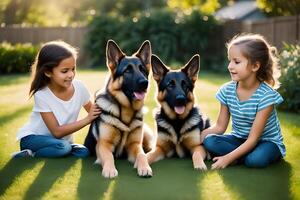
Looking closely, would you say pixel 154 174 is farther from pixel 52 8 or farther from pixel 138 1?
pixel 52 8

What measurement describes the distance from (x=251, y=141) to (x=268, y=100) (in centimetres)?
46

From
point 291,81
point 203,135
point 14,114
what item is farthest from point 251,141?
point 14,114

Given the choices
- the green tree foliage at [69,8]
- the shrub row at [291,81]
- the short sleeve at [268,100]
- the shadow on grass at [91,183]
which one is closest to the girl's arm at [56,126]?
the shadow on grass at [91,183]

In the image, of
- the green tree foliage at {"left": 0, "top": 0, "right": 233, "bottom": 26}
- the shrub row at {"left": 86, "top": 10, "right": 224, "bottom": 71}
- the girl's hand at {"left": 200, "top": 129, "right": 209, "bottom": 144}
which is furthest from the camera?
the green tree foliage at {"left": 0, "top": 0, "right": 233, "bottom": 26}

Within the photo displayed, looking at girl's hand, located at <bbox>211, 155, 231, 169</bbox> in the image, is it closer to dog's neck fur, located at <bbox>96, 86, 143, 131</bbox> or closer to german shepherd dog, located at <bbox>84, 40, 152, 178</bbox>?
german shepherd dog, located at <bbox>84, 40, 152, 178</bbox>

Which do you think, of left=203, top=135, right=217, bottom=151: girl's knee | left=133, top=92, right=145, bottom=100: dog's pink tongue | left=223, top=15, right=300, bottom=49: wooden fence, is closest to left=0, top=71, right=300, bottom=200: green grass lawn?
left=203, top=135, right=217, bottom=151: girl's knee

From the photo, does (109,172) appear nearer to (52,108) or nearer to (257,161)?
(52,108)

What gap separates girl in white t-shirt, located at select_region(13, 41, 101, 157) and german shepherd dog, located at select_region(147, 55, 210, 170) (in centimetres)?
75

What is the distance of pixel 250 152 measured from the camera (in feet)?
16.3

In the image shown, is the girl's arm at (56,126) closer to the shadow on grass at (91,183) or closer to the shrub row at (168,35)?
the shadow on grass at (91,183)

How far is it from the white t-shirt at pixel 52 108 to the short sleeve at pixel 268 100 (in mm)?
2107

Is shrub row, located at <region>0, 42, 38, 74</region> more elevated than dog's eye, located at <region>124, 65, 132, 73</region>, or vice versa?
dog's eye, located at <region>124, 65, 132, 73</region>

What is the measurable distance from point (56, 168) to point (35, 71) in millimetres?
1234

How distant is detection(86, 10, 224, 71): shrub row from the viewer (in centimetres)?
2388
